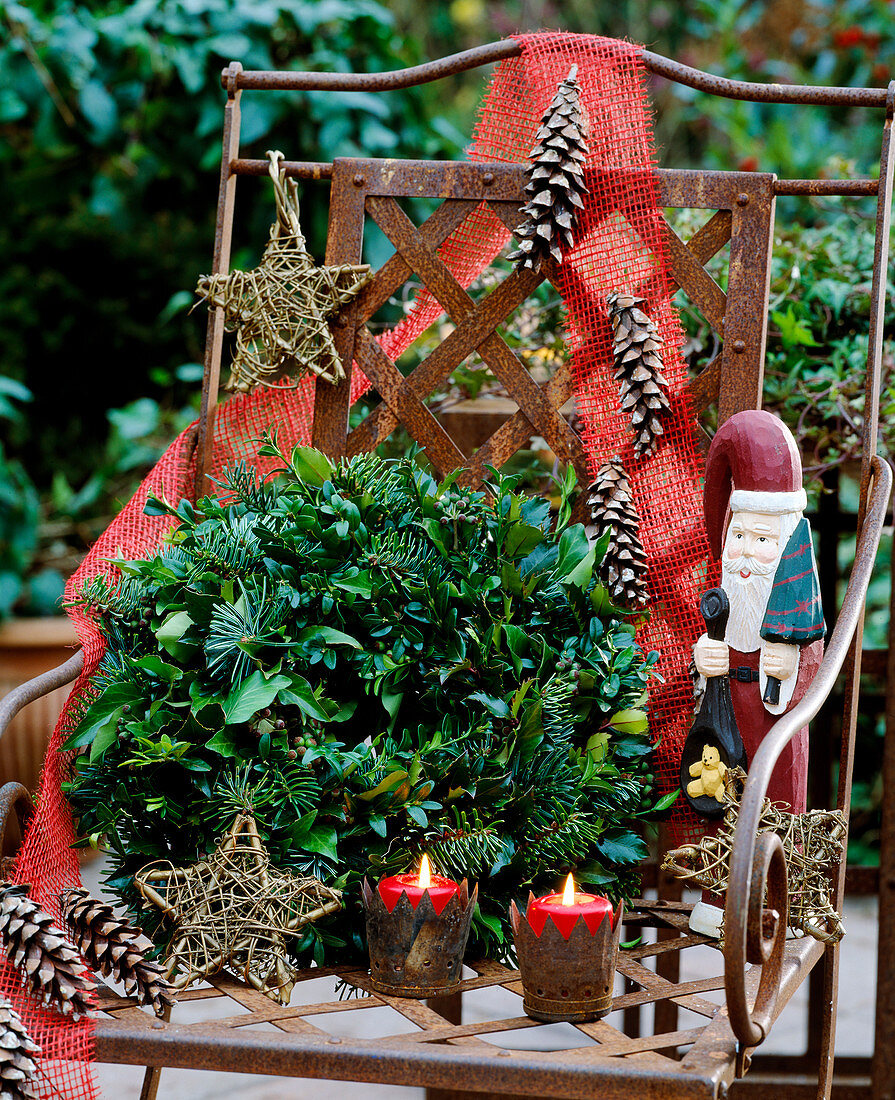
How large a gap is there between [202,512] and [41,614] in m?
2.29

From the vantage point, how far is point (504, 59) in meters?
1.67

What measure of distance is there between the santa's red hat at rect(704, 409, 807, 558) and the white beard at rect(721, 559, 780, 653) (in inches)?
2.9

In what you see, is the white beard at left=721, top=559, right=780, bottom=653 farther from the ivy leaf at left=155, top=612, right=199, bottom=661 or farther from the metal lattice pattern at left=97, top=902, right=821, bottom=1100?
the ivy leaf at left=155, top=612, right=199, bottom=661

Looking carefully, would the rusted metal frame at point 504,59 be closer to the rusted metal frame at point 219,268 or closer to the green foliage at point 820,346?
the rusted metal frame at point 219,268

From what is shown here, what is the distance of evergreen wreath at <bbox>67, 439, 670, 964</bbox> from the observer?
127cm

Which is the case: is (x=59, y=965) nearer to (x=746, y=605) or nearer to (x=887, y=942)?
(x=746, y=605)

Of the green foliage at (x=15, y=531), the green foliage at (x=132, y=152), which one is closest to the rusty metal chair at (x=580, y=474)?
the green foliage at (x=132, y=152)

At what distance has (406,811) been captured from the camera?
1.28 m

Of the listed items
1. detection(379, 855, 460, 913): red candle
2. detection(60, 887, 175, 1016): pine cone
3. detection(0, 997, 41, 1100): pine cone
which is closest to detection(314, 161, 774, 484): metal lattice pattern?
detection(379, 855, 460, 913): red candle

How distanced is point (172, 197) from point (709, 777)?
277cm

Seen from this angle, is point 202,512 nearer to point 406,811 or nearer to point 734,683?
point 406,811

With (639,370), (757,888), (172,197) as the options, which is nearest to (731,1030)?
(757,888)

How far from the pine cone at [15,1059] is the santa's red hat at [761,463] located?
0.94 metres

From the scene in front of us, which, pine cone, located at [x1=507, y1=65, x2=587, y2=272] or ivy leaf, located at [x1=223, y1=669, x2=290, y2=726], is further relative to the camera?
pine cone, located at [x1=507, y1=65, x2=587, y2=272]
